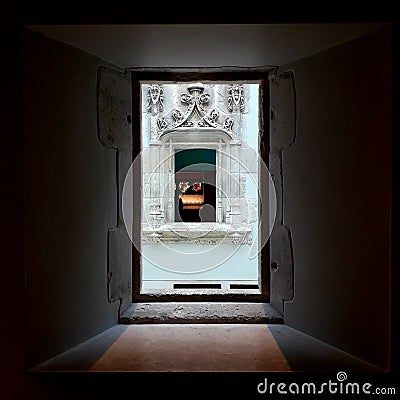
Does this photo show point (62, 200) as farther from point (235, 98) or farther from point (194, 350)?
point (235, 98)

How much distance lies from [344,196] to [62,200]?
0.70m

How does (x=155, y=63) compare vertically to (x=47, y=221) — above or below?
above

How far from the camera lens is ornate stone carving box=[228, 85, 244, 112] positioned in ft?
17.3

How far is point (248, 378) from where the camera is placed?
0.92 metres

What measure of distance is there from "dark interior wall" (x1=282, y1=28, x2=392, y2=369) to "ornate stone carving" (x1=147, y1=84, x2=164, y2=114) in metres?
4.13

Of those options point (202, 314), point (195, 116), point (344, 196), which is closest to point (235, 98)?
point (195, 116)

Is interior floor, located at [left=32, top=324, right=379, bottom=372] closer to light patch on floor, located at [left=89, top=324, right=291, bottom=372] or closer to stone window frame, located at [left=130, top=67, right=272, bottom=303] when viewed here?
light patch on floor, located at [left=89, top=324, right=291, bottom=372]

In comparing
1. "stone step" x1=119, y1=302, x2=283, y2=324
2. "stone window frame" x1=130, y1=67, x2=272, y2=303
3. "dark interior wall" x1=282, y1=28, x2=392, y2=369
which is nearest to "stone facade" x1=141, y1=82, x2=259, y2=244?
"stone window frame" x1=130, y1=67, x2=272, y2=303

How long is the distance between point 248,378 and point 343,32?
820 mm

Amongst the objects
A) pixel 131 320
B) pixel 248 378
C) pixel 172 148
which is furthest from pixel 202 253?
pixel 248 378

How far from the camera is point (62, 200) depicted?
103 cm

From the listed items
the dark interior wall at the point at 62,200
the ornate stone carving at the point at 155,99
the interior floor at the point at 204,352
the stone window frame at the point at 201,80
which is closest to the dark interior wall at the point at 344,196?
the interior floor at the point at 204,352

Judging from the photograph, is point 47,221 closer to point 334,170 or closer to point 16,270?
point 16,270

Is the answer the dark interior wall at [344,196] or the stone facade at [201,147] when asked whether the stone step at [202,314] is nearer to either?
the dark interior wall at [344,196]
